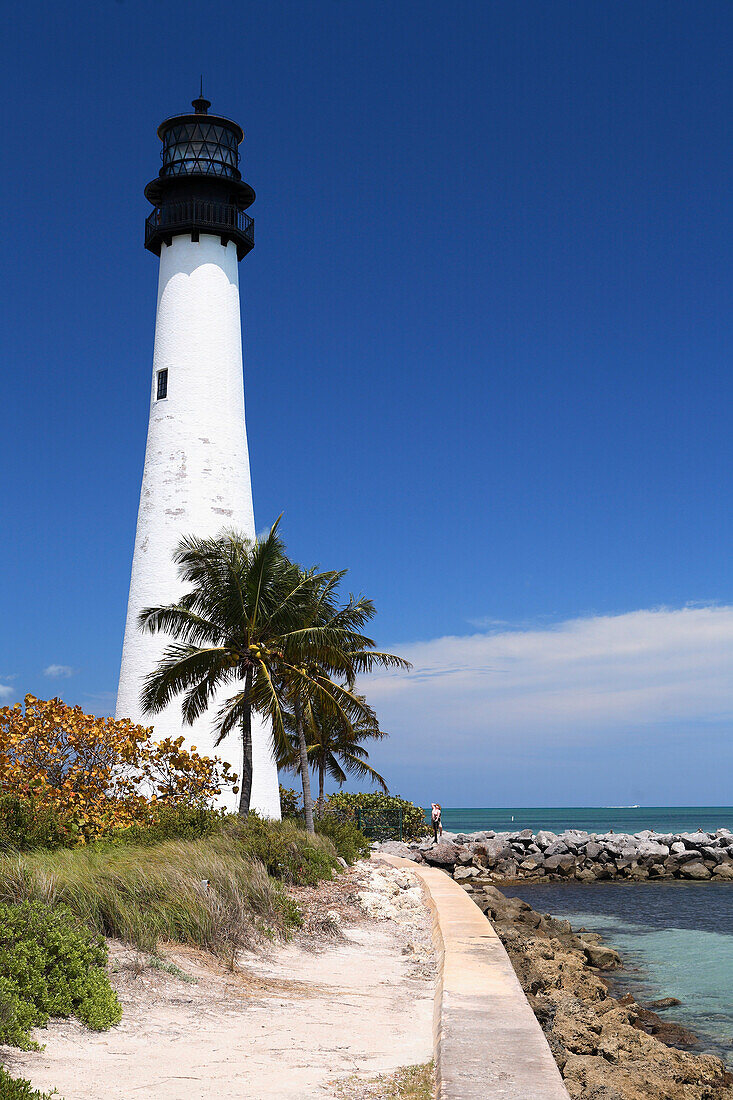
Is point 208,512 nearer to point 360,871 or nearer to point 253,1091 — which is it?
point 360,871

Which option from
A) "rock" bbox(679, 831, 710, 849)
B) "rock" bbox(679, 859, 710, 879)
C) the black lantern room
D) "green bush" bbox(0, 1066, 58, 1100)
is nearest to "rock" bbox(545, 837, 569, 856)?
"rock" bbox(679, 859, 710, 879)

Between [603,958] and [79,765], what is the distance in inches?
426

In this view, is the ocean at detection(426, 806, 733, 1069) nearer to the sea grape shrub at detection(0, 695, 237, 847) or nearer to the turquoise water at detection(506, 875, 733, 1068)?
the turquoise water at detection(506, 875, 733, 1068)

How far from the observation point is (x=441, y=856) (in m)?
31.4

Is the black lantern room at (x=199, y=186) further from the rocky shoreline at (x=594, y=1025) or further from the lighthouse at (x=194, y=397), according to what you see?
the rocky shoreline at (x=594, y=1025)

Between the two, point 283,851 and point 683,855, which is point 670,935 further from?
point 683,855

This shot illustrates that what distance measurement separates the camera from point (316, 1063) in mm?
6863

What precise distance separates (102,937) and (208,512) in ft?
51.2

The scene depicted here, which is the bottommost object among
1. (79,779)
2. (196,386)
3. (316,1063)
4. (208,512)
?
(316,1063)

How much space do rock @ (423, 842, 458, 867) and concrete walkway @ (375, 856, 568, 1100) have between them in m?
20.0

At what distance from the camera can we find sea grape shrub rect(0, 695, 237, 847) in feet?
52.4

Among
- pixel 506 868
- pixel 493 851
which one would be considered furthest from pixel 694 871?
pixel 493 851

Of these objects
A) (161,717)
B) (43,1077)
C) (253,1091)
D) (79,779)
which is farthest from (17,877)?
(161,717)

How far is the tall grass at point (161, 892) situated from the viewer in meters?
9.18
